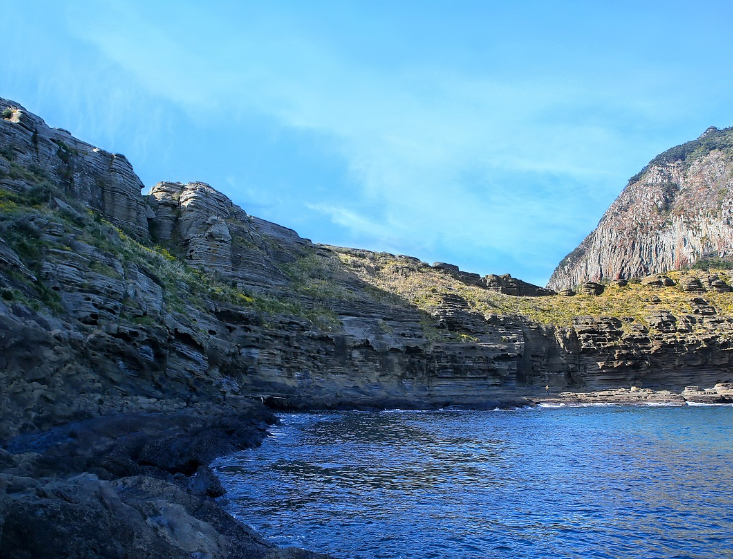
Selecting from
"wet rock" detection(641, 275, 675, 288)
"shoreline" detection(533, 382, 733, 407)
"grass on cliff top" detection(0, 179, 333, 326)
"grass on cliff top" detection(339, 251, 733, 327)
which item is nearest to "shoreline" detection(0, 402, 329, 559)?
"grass on cliff top" detection(0, 179, 333, 326)

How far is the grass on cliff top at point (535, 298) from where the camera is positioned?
265 ft

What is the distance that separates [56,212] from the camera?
3428 cm

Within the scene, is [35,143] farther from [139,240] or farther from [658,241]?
[658,241]

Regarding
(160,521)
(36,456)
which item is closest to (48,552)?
(160,521)

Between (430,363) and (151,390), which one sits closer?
(151,390)

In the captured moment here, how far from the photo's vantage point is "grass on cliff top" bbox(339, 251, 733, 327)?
265 feet

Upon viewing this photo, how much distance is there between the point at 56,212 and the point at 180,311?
1082cm

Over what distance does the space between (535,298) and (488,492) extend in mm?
78629

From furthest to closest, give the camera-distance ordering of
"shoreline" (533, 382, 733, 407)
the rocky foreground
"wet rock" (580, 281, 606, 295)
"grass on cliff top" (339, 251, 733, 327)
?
"wet rock" (580, 281, 606, 295), "grass on cliff top" (339, 251, 733, 327), "shoreline" (533, 382, 733, 407), the rocky foreground

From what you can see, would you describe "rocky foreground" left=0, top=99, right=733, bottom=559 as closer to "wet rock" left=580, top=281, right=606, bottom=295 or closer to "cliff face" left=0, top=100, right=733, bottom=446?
"cliff face" left=0, top=100, right=733, bottom=446

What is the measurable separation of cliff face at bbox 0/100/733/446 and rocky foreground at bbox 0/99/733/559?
0.18 metres

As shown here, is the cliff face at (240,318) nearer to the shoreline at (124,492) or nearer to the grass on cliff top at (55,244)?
the grass on cliff top at (55,244)

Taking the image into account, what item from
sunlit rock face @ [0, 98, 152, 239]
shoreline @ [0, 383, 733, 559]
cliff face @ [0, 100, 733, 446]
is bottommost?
shoreline @ [0, 383, 733, 559]

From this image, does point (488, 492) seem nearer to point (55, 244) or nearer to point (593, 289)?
point (55, 244)
